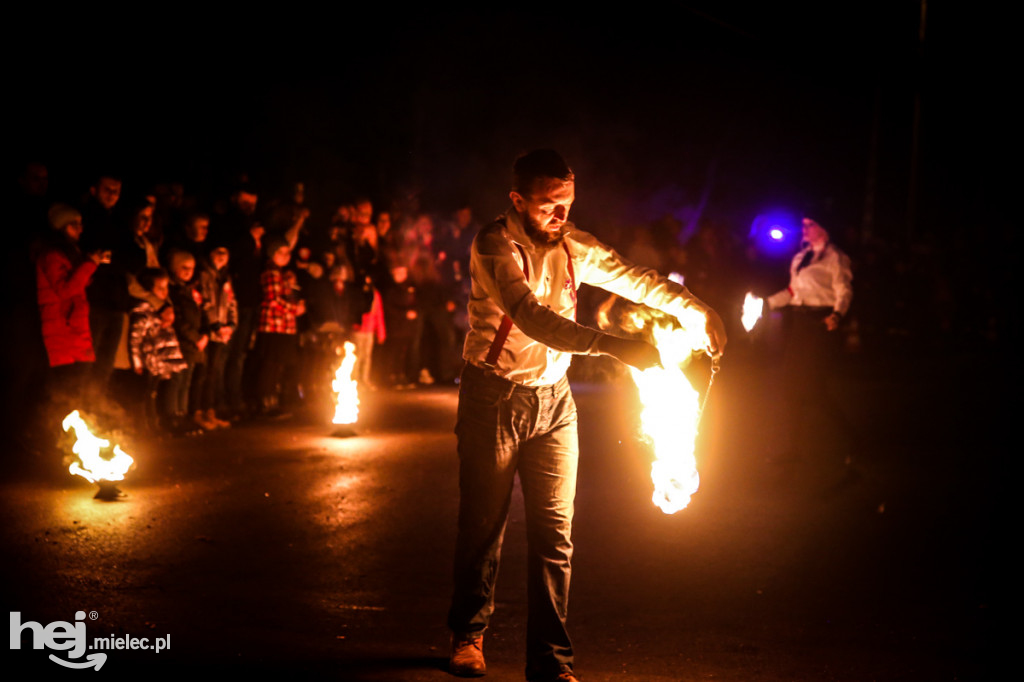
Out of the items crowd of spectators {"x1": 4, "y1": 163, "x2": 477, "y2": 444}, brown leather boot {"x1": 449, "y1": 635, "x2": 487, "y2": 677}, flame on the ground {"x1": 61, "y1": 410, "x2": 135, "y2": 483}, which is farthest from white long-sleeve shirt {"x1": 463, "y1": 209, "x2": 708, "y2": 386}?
crowd of spectators {"x1": 4, "y1": 163, "x2": 477, "y2": 444}

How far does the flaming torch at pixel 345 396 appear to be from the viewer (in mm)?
10633

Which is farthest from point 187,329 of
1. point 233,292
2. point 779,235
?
point 779,235

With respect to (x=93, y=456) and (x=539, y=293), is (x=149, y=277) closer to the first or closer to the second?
(x=93, y=456)

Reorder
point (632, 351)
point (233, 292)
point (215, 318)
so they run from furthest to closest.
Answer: point (233, 292) < point (215, 318) < point (632, 351)

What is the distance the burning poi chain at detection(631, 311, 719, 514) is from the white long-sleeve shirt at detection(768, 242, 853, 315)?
4818mm

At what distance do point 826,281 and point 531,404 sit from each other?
5.23 metres

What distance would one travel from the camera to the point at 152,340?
10.1 meters

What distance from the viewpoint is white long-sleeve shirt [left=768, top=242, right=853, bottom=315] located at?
29.7 ft

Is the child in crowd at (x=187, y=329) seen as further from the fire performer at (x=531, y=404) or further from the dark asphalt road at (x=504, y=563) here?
the fire performer at (x=531, y=404)

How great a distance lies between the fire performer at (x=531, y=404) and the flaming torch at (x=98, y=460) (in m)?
3.91

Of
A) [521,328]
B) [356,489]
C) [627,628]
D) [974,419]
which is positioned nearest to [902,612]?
[627,628]

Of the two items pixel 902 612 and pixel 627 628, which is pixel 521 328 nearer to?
pixel 627 628

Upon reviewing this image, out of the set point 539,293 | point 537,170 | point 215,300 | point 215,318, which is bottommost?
point 215,318

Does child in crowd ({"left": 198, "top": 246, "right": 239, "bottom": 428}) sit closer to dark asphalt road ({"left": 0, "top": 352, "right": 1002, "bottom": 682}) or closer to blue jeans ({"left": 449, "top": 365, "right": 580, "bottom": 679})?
dark asphalt road ({"left": 0, "top": 352, "right": 1002, "bottom": 682})
